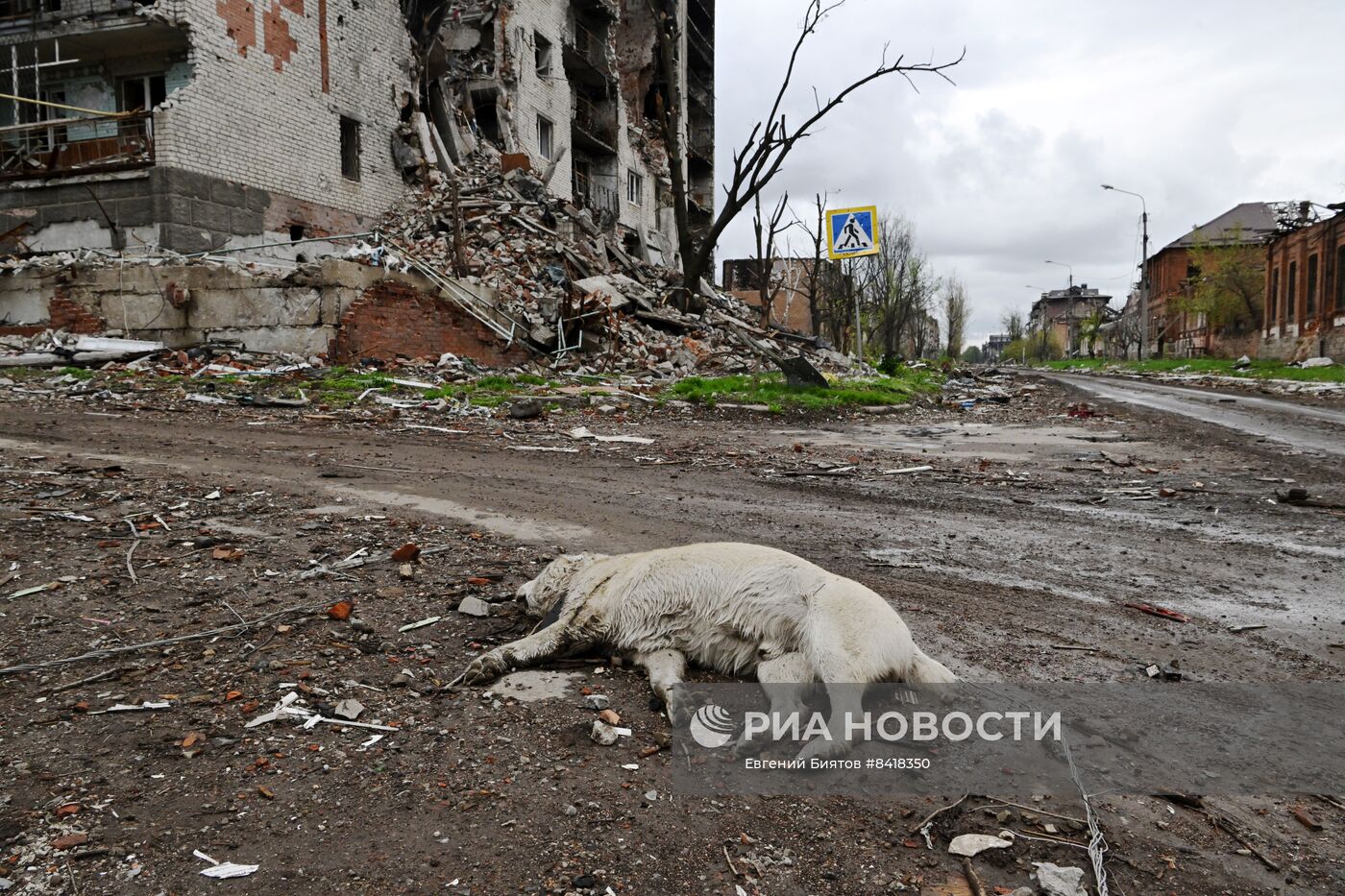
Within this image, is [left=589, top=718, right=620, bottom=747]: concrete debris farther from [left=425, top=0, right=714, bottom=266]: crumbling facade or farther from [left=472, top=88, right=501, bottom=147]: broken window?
[left=472, top=88, right=501, bottom=147]: broken window

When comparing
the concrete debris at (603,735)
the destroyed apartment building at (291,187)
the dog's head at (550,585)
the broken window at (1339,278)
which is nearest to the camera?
the concrete debris at (603,735)

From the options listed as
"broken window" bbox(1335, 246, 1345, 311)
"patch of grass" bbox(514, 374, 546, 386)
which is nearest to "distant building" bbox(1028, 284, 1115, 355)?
"broken window" bbox(1335, 246, 1345, 311)

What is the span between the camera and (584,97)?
3541 cm

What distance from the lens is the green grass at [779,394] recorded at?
47.6 ft

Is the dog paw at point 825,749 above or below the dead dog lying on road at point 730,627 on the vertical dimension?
below

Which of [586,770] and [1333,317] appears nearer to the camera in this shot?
[586,770]

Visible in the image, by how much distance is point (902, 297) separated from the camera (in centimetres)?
5156

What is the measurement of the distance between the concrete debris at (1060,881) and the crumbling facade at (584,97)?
957 inches

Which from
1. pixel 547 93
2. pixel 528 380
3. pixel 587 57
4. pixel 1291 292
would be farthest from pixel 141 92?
pixel 1291 292

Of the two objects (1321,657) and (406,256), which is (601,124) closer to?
(406,256)

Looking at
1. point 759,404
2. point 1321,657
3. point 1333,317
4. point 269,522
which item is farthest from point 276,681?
point 1333,317

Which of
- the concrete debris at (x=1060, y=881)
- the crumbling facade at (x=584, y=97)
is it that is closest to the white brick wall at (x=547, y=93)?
the crumbling facade at (x=584, y=97)

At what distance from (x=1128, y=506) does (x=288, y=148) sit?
21550 millimetres

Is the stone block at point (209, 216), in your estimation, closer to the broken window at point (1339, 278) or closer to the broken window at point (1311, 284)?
the broken window at point (1339, 278)
